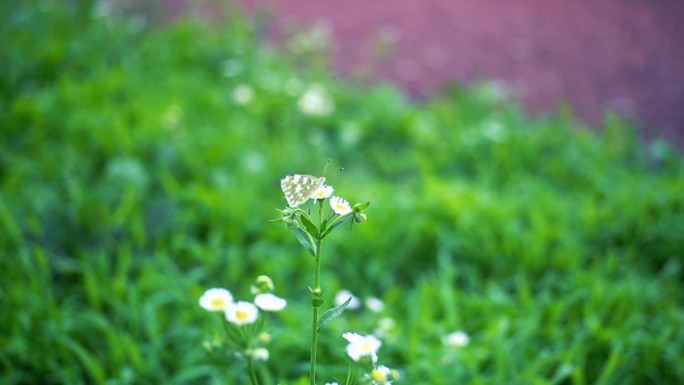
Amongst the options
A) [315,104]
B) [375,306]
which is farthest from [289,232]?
[315,104]

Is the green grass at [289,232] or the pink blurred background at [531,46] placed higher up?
the pink blurred background at [531,46]

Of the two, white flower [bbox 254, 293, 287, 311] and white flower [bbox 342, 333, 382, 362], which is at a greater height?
white flower [bbox 254, 293, 287, 311]

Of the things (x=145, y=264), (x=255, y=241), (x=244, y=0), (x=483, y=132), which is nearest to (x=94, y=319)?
(x=145, y=264)

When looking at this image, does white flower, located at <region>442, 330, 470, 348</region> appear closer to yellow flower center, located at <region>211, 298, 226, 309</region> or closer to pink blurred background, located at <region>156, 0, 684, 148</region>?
yellow flower center, located at <region>211, 298, 226, 309</region>

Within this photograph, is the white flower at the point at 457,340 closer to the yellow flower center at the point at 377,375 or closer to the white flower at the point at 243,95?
the yellow flower center at the point at 377,375

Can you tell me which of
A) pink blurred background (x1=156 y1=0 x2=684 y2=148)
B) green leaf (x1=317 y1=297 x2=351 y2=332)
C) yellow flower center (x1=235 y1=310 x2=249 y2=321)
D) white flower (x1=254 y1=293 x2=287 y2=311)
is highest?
pink blurred background (x1=156 y1=0 x2=684 y2=148)

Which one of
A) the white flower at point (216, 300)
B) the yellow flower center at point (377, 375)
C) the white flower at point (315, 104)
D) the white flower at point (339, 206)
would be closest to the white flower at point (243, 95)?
the white flower at point (315, 104)

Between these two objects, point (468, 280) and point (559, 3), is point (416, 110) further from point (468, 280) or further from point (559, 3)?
point (559, 3)

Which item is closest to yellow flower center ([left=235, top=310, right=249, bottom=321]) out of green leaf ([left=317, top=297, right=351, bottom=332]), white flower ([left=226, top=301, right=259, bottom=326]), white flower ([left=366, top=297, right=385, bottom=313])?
white flower ([left=226, top=301, right=259, bottom=326])
